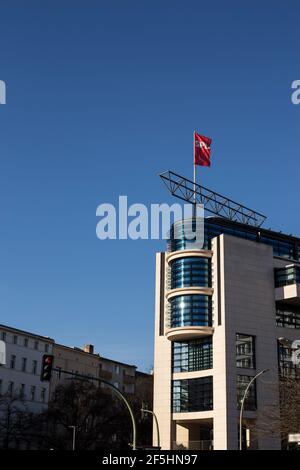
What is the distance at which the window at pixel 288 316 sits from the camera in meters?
77.2

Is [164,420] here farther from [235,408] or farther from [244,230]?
[244,230]

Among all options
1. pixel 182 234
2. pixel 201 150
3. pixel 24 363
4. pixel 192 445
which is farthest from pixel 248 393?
pixel 24 363

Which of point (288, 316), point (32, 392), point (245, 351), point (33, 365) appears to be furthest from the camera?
point (33, 365)

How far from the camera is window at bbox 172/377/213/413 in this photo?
233ft

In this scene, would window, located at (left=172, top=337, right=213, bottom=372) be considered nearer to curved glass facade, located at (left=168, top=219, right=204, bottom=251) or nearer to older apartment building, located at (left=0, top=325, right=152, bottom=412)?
curved glass facade, located at (left=168, top=219, right=204, bottom=251)

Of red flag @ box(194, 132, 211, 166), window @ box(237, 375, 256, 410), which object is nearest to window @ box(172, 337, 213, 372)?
window @ box(237, 375, 256, 410)

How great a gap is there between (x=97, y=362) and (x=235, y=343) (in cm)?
4106

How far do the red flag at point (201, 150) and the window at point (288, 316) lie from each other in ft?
67.0

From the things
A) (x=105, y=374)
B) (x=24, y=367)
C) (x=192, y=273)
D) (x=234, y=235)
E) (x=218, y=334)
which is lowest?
(x=24, y=367)

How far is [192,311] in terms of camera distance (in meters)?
73.6

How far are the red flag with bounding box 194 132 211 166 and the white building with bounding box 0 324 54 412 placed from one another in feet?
122

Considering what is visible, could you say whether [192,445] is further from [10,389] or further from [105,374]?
[105,374]

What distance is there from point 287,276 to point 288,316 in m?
5.04
